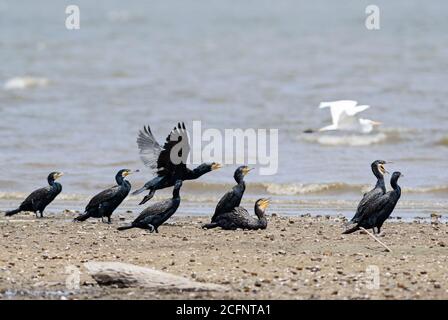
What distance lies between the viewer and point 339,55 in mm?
37312

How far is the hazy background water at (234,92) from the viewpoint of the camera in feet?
54.6

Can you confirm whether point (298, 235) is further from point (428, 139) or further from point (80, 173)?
point (428, 139)

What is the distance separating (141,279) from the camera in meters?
8.82

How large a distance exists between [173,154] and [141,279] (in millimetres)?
4419

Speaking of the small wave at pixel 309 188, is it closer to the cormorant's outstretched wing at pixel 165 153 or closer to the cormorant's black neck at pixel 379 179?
the cormorant's outstretched wing at pixel 165 153

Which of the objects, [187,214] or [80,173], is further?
Answer: [80,173]

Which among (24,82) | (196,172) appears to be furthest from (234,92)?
(196,172)

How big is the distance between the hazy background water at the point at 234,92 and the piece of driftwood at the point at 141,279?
231 inches

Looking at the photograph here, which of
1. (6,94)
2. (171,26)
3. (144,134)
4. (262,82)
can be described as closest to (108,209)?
(144,134)

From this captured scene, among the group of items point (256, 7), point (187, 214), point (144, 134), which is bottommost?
point (187, 214)

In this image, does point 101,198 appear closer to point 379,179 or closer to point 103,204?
point 103,204

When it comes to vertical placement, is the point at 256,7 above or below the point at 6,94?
above

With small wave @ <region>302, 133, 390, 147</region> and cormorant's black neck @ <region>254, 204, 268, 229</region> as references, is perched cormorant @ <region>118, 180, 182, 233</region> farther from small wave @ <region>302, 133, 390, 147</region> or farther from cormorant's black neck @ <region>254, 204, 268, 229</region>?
small wave @ <region>302, 133, 390, 147</region>
